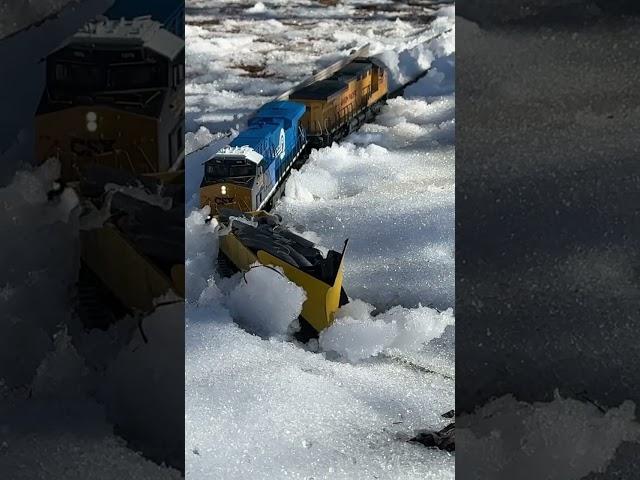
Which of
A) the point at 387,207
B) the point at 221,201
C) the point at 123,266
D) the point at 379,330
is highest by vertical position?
the point at 123,266

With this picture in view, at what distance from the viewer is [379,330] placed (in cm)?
369

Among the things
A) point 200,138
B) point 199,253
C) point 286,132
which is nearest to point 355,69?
point 200,138

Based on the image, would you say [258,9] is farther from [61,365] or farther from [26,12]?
[61,365]

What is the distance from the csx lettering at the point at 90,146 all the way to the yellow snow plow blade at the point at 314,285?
206 centimetres

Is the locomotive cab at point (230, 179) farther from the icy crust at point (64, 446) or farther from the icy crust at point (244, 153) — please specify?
the icy crust at point (64, 446)

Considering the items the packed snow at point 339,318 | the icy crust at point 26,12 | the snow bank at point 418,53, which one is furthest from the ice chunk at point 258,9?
the icy crust at point 26,12

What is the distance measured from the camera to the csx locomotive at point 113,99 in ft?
4.57

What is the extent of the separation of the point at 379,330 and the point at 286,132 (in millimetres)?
1679

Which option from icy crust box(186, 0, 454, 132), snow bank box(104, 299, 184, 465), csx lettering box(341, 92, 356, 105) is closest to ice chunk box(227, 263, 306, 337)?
snow bank box(104, 299, 184, 465)

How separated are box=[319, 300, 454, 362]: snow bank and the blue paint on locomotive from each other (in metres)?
0.94

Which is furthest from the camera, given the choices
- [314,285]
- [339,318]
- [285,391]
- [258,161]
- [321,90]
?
[321,90]

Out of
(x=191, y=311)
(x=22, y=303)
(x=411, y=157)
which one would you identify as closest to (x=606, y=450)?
(x=22, y=303)

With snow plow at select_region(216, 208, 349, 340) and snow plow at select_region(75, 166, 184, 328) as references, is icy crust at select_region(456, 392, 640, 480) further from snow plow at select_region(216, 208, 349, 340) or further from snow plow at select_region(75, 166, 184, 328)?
snow plow at select_region(216, 208, 349, 340)

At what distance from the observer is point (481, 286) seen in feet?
5.29
